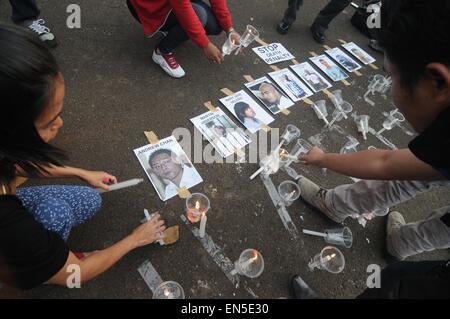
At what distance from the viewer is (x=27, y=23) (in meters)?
2.53

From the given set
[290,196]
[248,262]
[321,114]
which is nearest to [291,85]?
[321,114]

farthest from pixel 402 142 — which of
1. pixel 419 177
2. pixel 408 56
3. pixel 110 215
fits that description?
pixel 110 215

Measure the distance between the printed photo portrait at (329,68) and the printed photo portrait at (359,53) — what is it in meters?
0.48

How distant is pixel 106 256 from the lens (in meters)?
1.40

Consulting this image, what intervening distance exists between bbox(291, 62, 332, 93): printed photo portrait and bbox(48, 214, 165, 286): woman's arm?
2261 mm

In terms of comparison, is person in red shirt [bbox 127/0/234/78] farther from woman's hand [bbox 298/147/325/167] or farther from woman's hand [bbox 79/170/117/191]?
woman's hand [bbox 79/170/117/191]

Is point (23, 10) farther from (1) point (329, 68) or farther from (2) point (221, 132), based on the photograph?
(1) point (329, 68)

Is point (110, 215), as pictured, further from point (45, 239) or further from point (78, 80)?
point (78, 80)

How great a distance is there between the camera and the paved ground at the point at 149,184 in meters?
1.80

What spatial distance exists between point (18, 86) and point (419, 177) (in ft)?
5.16

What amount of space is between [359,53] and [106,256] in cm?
379

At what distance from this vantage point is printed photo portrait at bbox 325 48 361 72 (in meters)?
3.56

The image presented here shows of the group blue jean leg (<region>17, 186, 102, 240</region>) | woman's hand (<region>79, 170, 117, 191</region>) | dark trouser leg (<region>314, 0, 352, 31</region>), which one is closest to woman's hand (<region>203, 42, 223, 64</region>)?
woman's hand (<region>79, 170, 117, 191</region>)

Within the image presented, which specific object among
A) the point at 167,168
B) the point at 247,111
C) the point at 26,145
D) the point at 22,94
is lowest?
the point at 167,168
